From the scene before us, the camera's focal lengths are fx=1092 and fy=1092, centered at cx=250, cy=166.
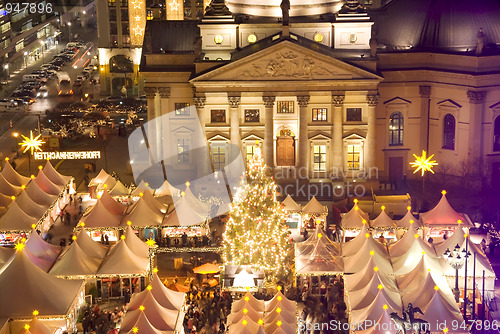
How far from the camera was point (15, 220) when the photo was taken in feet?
259

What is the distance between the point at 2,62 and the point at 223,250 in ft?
275

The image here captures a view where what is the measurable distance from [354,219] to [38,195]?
24251 millimetres

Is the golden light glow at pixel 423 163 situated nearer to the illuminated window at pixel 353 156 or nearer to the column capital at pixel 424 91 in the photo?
the illuminated window at pixel 353 156

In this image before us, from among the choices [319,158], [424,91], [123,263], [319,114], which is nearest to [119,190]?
[123,263]

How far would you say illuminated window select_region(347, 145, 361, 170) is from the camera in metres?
95.1

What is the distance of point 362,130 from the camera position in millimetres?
94812

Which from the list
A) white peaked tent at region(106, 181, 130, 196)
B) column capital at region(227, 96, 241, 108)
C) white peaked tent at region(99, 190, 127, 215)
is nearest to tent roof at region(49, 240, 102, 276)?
white peaked tent at region(99, 190, 127, 215)

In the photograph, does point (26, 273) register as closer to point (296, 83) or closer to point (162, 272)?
point (162, 272)

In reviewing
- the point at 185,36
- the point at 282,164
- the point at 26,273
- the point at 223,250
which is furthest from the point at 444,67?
the point at 26,273

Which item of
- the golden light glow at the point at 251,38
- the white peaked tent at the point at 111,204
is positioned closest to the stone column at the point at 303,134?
the golden light glow at the point at 251,38

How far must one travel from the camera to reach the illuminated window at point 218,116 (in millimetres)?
95125

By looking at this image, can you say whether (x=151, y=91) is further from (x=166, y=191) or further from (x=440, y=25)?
(x=440, y=25)

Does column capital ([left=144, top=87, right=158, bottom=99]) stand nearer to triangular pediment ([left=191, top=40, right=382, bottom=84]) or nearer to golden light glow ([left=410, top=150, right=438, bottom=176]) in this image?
triangular pediment ([left=191, top=40, right=382, bottom=84])

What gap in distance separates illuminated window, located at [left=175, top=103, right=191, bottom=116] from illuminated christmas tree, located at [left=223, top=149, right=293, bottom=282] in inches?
1063
